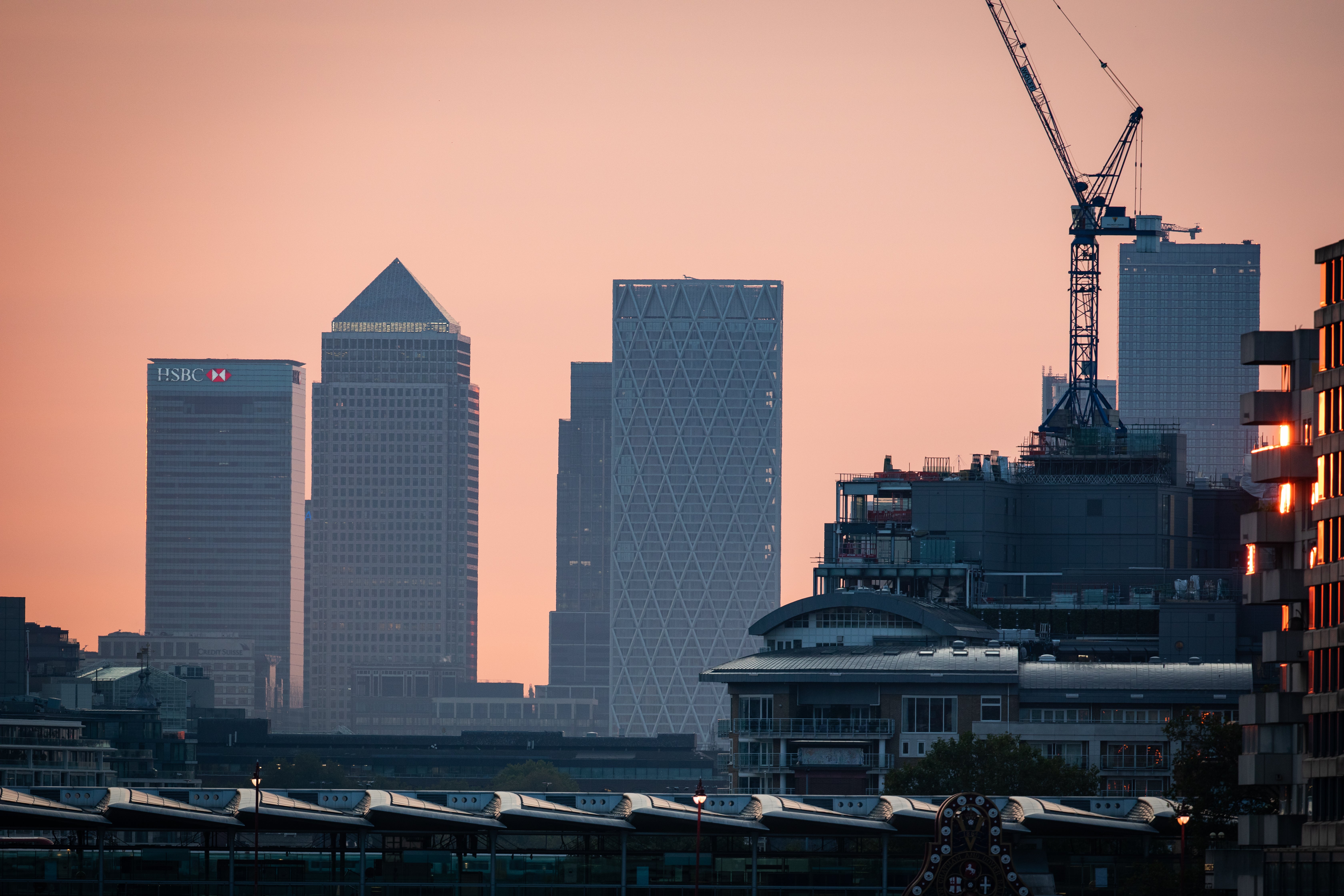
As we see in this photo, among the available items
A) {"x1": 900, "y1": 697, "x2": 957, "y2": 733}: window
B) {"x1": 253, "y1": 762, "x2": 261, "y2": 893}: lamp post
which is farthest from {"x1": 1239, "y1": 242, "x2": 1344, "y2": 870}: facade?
{"x1": 900, "y1": 697, "x2": 957, "y2": 733}: window

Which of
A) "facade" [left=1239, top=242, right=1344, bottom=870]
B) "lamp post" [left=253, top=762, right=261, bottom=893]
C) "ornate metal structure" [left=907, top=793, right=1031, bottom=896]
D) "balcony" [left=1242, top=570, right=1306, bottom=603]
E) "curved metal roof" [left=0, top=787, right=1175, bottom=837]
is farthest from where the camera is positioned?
"curved metal roof" [left=0, top=787, right=1175, bottom=837]

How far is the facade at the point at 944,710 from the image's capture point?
17475cm

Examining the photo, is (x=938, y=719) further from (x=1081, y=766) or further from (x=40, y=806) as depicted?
(x=40, y=806)

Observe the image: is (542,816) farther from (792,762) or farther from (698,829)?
(792,762)

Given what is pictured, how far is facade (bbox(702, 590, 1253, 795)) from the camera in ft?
573

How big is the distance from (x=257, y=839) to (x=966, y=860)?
2861cm

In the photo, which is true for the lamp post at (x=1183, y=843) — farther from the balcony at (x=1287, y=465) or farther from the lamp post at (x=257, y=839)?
the lamp post at (x=257, y=839)

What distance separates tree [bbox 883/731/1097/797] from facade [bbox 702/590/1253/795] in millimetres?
14142

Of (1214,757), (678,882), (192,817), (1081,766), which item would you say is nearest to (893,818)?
(678,882)

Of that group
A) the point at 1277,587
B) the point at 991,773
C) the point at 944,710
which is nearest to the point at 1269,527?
the point at 1277,587

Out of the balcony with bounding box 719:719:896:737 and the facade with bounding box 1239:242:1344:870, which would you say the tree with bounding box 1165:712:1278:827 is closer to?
the facade with bounding box 1239:242:1344:870

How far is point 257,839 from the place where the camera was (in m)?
107

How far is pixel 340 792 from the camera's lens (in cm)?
11481

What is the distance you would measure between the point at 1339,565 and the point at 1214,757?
106 feet
